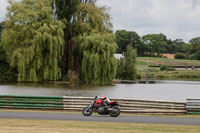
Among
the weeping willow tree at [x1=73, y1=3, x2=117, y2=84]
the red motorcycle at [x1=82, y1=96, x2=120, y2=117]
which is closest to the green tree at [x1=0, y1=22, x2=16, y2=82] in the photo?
the weeping willow tree at [x1=73, y1=3, x2=117, y2=84]

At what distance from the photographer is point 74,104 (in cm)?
1914

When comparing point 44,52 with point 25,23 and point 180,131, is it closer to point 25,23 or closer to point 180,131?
point 25,23

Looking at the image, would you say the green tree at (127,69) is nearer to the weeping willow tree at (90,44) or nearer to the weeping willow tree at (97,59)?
the weeping willow tree at (90,44)

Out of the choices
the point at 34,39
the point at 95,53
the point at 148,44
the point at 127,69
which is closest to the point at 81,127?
the point at 34,39

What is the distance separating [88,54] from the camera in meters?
48.8

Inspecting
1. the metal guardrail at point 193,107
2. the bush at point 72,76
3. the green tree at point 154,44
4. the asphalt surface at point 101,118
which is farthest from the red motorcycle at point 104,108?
the green tree at point 154,44

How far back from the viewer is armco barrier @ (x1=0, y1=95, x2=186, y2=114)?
18.5m

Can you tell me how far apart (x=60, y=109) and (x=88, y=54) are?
29836 millimetres

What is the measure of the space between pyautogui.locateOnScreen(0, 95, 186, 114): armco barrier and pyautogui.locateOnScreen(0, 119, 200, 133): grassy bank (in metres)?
4.34

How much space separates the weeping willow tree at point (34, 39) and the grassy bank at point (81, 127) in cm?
3314

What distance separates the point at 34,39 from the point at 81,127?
35.5m

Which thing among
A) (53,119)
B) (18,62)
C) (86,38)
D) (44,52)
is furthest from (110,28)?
(53,119)

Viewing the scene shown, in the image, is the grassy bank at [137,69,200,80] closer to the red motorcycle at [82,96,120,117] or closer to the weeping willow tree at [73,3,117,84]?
the weeping willow tree at [73,3,117,84]

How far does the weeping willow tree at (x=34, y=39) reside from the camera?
47375 mm
